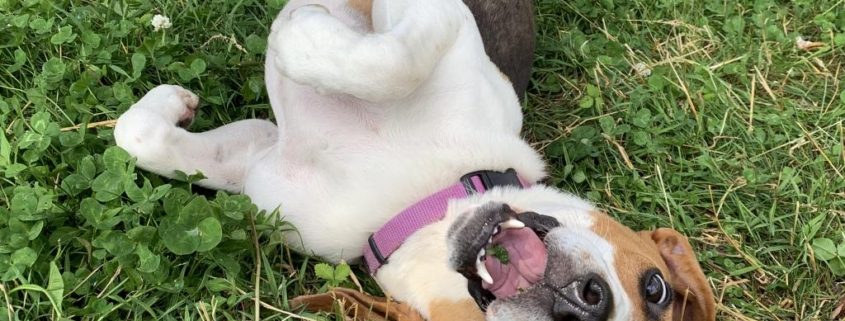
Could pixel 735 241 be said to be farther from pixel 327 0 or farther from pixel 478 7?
pixel 327 0

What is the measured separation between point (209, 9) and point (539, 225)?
8.33ft

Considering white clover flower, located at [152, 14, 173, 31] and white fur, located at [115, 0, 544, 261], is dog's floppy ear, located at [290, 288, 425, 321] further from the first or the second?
white clover flower, located at [152, 14, 173, 31]

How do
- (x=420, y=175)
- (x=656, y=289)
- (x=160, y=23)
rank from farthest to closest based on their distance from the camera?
(x=160, y=23)
(x=420, y=175)
(x=656, y=289)

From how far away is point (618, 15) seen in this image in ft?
18.2

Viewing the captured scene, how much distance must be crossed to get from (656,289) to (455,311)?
806 mm

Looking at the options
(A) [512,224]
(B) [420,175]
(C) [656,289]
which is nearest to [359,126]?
(B) [420,175]

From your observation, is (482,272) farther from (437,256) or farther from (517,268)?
(437,256)

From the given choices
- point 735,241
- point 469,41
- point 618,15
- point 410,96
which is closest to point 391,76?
point 410,96

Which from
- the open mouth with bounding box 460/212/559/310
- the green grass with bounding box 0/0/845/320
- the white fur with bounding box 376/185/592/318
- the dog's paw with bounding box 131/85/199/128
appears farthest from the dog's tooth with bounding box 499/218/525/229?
the dog's paw with bounding box 131/85/199/128

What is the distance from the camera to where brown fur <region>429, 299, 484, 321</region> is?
10.4ft

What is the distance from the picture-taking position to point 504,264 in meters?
3.08

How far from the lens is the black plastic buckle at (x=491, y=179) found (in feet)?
11.3

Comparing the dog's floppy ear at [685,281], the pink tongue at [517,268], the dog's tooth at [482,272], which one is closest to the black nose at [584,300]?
the pink tongue at [517,268]

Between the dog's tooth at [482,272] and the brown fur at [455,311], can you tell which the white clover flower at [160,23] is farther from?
the dog's tooth at [482,272]
